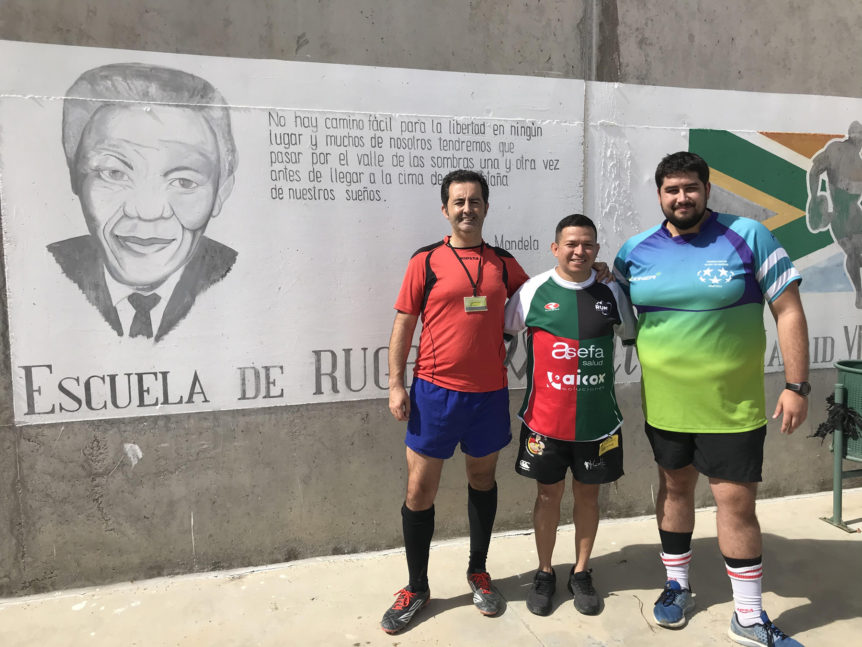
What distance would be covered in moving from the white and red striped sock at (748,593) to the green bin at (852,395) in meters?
1.60

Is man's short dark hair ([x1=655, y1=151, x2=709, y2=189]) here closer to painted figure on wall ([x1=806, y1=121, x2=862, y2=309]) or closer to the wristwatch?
the wristwatch

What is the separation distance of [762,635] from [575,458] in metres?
1.03

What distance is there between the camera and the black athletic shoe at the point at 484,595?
2.95 metres

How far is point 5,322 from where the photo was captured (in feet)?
10.1

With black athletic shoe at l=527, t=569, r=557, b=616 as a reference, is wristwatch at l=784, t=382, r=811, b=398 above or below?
above

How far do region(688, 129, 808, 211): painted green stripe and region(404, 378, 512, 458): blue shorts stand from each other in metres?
2.20

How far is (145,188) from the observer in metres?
3.18

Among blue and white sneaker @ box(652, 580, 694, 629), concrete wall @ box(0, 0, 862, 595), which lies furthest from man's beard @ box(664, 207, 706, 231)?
blue and white sneaker @ box(652, 580, 694, 629)

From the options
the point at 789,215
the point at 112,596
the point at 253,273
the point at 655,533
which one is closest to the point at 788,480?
the point at 655,533

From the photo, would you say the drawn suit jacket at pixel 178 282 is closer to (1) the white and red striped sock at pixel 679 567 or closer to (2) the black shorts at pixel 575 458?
(2) the black shorts at pixel 575 458

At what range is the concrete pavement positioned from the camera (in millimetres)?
2816

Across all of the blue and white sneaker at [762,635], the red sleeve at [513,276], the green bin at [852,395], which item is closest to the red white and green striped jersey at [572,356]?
the red sleeve at [513,276]

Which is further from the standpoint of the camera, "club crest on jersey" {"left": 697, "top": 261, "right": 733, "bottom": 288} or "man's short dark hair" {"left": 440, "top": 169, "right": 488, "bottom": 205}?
"man's short dark hair" {"left": 440, "top": 169, "right": 488, "bottom": 205}

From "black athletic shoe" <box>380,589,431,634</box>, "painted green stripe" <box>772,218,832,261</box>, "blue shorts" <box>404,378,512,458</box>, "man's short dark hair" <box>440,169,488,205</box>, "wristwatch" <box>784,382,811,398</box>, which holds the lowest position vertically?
"black athletic shoe" <box>380,589,431,634</box>
